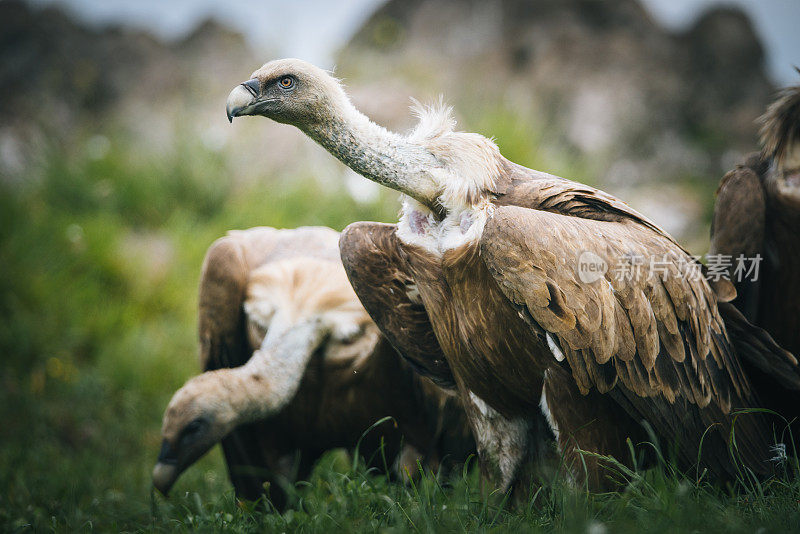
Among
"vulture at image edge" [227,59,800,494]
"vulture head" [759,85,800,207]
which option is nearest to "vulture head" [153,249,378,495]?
"vulture at image edge" [227,59,800,494]

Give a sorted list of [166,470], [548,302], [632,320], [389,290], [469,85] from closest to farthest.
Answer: [548,302] < [632,320] < [389,290] < [166,470] < [469,85]

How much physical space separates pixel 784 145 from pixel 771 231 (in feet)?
1.29

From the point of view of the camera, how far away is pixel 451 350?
115 inches

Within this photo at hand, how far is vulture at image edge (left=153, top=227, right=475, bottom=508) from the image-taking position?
349 cm

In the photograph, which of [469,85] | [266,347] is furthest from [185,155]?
[266,347]

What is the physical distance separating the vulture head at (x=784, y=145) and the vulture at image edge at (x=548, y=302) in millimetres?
585

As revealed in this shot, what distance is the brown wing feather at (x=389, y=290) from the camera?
3.10 meters

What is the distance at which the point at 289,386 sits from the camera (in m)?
3.61

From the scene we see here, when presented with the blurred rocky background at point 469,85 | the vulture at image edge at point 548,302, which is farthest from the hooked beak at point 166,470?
the blurred rocky background at point 469,85

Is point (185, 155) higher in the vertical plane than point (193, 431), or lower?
higher

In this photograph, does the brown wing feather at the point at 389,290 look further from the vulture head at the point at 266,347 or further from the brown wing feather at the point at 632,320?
the brown wing feather at the point at 632,320

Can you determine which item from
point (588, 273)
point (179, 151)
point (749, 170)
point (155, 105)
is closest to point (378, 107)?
point (179, 151)

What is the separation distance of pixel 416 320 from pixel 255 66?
9893mm

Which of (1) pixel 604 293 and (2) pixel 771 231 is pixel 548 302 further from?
(2) pixel 771 231
